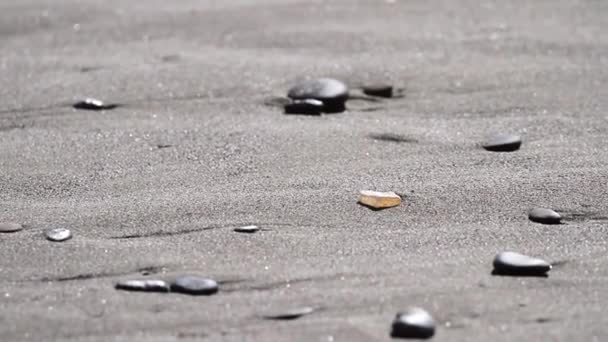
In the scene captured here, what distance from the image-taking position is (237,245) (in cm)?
240

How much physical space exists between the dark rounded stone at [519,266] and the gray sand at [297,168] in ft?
0.09

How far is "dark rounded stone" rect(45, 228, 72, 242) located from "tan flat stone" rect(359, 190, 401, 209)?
0.76 m

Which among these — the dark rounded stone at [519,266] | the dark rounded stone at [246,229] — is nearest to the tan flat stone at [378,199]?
the dark rounded stone at [246,229]

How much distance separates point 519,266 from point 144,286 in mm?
838

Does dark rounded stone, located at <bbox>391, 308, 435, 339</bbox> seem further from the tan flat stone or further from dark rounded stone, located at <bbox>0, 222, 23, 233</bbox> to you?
dark rounded stone, located at <bbox>0, 222, 23, 233</bbox>

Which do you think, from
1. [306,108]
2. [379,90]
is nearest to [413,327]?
[306,108]

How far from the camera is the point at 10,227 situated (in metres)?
2.48

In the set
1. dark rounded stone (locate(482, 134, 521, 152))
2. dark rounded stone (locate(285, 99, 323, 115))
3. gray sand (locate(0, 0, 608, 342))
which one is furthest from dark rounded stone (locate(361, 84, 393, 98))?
dark rounded stone (locate(482, 134, 521, 152))

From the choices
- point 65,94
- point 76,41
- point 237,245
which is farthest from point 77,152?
point 76,41

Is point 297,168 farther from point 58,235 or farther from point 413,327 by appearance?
point 413,327

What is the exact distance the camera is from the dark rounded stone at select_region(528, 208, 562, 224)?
8.29 ft

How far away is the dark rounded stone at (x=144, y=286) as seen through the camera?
85.8 inches

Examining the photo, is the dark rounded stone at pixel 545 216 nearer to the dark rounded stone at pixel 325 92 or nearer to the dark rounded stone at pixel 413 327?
the dark rounded stone at pixel 413 327

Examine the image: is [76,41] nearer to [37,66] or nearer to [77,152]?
[37,66]
